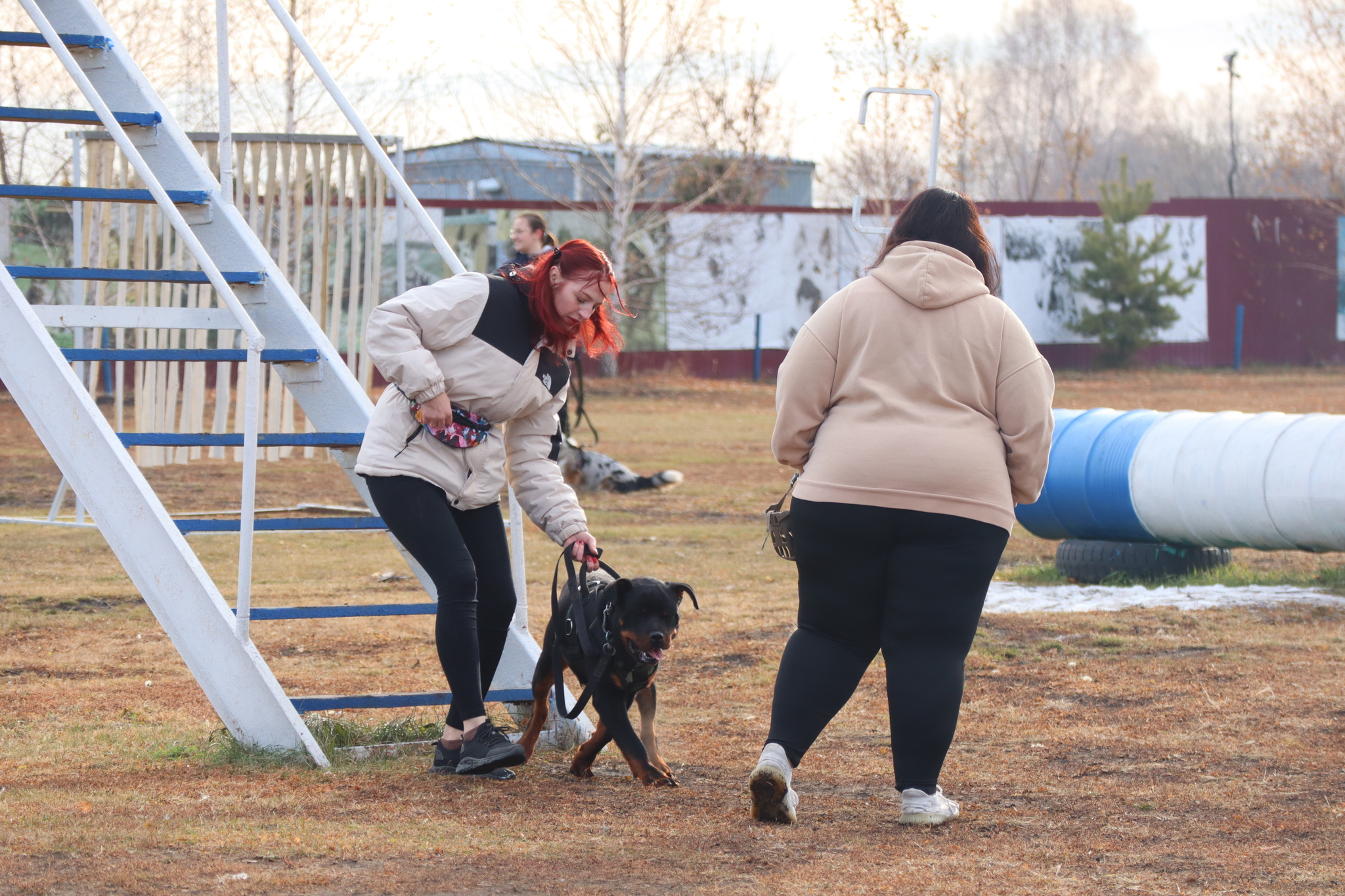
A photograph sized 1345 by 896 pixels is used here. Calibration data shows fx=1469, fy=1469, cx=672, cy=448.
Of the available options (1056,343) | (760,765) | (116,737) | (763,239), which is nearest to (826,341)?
(760,765)

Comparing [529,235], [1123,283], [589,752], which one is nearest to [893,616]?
[589,752]

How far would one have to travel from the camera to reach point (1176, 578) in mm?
9414

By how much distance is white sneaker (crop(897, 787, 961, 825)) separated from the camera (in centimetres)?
427

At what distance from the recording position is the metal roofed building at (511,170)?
30.0 m

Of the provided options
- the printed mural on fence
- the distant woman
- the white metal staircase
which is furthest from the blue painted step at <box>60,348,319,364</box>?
the printed mural on fence

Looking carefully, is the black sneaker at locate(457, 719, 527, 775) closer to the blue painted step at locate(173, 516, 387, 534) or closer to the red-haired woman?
the red-haired woman

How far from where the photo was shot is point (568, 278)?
4.66 metres

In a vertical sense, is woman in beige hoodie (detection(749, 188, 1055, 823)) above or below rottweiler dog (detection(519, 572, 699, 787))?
above

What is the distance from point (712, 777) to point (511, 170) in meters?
29.9

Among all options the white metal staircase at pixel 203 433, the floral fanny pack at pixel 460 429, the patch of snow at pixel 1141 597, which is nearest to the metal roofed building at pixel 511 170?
the patch of snow at pixel 1141 597

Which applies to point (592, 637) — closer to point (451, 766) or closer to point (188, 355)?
point (451, 766)

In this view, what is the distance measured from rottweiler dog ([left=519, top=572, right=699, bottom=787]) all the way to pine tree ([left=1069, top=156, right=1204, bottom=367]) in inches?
1305

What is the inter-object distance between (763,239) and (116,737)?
29.1 meters

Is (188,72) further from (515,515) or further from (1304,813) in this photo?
(1304,813)
